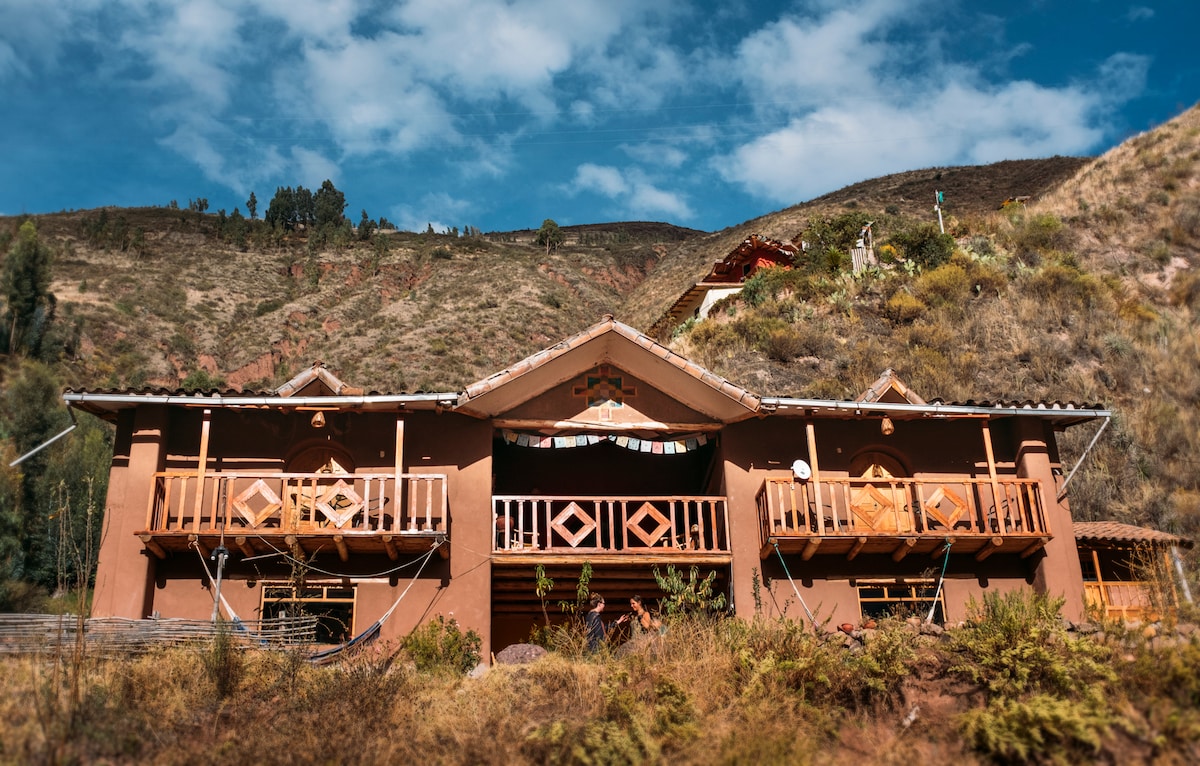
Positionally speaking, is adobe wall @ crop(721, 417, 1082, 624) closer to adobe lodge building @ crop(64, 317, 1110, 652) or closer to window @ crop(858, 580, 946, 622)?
adobe lodge building @ crop(64, 317, 1110, 652)

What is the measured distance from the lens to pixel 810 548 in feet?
60.8

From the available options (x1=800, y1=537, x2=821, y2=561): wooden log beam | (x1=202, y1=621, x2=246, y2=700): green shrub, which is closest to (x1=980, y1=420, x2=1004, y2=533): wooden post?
(x1=800, y1=537, x2=821, y2=561): wooden log beam

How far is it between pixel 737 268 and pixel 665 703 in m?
37.3

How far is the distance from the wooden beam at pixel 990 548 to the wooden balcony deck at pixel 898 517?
0.02m

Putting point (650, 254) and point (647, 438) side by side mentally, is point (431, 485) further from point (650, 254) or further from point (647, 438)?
point (650, 254)

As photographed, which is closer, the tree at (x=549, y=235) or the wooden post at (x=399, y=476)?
the wooden post at (x=399, y=476)

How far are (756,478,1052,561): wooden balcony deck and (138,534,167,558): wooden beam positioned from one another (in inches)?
401

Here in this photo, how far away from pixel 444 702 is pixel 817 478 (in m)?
8.39

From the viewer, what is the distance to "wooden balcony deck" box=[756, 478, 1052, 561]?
1839cm

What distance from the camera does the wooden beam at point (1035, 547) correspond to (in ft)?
61.9

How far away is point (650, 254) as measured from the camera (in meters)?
88.4

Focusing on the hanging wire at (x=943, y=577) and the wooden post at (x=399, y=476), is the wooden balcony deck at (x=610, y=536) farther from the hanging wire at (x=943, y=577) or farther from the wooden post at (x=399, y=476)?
the hanging wire at (x=943, y=577)

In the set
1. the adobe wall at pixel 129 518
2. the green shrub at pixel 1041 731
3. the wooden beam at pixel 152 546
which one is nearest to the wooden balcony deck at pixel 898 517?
the green shrub at pixel 1041 731

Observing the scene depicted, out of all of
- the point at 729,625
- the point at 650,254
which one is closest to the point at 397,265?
the point at 650,254
